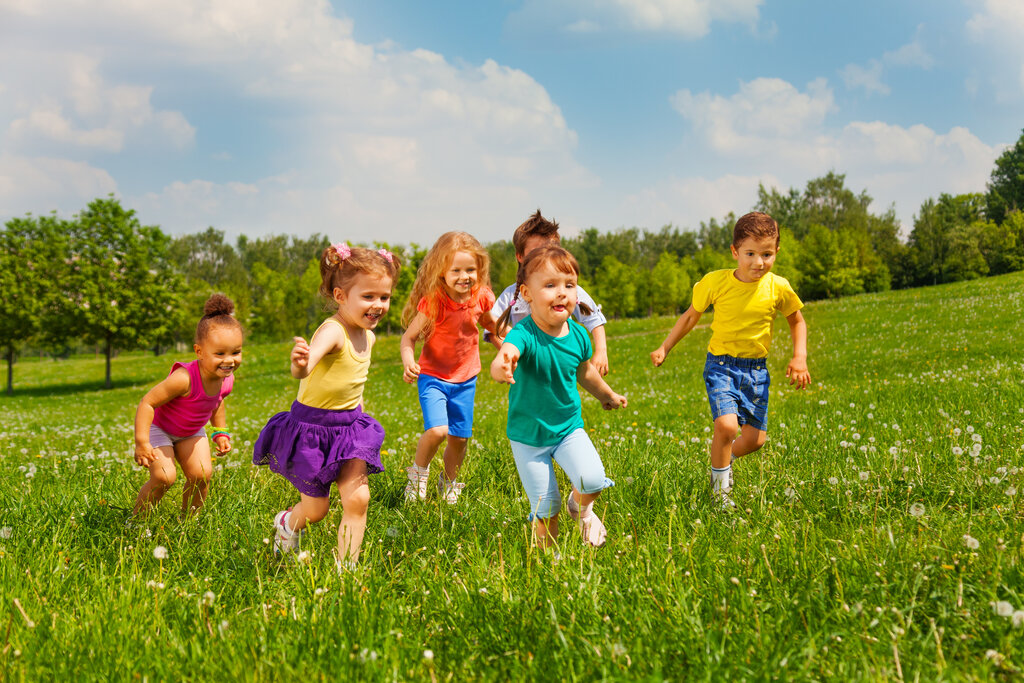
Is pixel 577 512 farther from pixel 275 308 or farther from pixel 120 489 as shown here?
pixel 275 308

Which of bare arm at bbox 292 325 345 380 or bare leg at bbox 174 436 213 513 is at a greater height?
bare arm at bbox 292 325 345 380

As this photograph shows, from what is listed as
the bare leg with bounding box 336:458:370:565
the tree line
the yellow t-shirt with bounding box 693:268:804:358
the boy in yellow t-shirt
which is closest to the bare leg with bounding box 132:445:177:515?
the bare leg with bounding box 336:458:370:565

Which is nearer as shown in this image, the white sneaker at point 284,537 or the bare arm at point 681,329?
the white sneaker at point 284,537

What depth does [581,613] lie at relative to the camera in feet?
9.23

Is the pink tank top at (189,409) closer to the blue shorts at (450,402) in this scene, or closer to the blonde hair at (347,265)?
the blonde hair at (347,265)

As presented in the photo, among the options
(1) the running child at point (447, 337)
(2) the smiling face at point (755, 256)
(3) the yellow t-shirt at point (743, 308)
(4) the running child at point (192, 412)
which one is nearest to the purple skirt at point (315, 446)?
(4) the running child at point (192, 412)

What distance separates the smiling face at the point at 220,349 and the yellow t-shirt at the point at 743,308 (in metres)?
3.51

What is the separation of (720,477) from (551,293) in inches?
84.7

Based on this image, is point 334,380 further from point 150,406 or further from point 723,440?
point 723,440

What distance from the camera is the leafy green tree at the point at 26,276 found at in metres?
33.0

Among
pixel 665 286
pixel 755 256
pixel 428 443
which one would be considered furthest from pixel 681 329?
pixel 665 286

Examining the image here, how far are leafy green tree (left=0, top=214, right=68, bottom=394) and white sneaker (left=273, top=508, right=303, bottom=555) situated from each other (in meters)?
35.6

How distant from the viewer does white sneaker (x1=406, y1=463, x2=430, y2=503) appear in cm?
503

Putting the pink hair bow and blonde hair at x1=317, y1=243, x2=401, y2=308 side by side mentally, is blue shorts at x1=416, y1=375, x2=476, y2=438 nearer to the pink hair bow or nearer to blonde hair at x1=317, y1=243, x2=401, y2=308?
blonde hair at x1=317, y1=243, x2=401, y2=308
